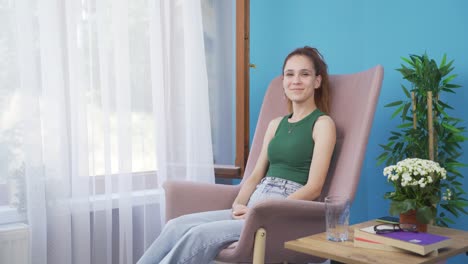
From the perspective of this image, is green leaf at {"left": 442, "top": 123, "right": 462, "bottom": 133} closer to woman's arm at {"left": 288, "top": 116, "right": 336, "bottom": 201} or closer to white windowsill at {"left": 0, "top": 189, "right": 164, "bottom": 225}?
woman's arm at {"left": 288, "top": 116, "right": 336, "bottom": 201}

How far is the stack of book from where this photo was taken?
1.51 meters

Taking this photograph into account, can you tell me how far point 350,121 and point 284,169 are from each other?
1.06 feet

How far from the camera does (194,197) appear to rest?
2.28 meters

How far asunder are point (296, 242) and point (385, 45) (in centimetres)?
120

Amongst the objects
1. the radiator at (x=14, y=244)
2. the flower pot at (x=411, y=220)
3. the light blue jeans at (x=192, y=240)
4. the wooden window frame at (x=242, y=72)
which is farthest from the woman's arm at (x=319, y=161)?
the radiator at (x=14, y=244)

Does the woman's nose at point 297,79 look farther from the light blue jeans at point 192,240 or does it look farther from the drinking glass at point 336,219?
the drinking glass at point 336,219

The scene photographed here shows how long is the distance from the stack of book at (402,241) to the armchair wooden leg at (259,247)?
317 millimetres

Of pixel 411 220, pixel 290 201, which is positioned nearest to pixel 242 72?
pixel 290 201

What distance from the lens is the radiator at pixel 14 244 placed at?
215 cm

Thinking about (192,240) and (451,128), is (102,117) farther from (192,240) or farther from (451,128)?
(451,128)

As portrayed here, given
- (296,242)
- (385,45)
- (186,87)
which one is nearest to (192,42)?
(186,87)

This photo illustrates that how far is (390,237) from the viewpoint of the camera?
61.9 inches

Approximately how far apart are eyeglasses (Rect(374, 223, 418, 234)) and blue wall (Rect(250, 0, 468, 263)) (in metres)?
0.69

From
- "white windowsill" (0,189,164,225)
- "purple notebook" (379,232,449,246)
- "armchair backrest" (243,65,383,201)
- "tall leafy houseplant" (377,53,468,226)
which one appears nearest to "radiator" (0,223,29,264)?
"white windowsill" (0,189,164,225)
